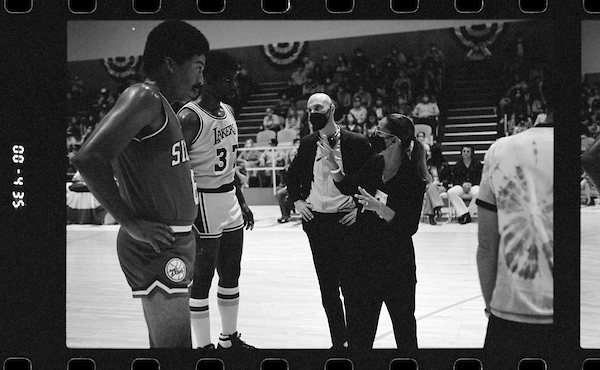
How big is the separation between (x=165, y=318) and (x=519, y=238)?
52.0 inches

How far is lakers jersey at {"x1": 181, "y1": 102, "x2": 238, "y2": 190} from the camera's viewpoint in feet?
11.1

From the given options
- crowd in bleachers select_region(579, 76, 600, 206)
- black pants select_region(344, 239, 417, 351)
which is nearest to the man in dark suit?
black pants select_region(344, 239, 417, 351)

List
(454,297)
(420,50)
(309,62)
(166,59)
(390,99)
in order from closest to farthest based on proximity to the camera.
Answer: (166,59), (454,297), (390,99), (420,50), (309,62)

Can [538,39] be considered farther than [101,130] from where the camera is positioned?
Yes

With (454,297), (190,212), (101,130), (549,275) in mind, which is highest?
(101,130)

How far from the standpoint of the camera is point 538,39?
1170cm

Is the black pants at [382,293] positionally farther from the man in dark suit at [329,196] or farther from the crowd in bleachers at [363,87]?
the crowd in bleachers at [363,87]

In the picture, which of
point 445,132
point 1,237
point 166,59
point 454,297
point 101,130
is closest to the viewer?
point 101,130

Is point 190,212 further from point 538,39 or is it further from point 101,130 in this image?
point 538,39

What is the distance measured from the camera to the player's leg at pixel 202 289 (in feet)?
11.1

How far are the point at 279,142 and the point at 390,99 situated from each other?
90.0 inches

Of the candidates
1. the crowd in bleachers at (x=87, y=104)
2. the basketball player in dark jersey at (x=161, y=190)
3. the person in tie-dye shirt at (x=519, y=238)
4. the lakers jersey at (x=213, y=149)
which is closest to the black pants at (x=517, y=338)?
the person in tie-dye shirt at (x=519, y=238)

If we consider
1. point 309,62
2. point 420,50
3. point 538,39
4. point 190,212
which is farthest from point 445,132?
point 190,212

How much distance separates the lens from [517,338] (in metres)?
2.11
